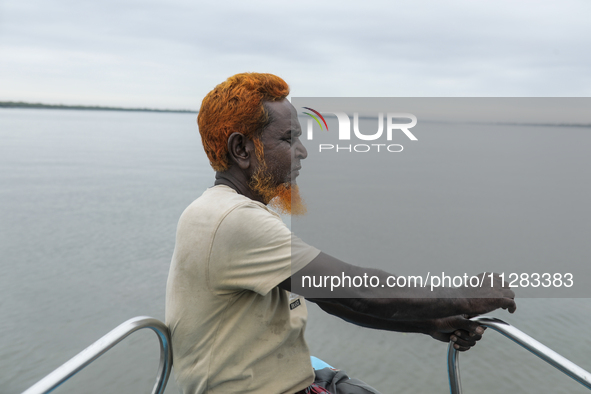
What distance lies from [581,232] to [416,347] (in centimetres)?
563

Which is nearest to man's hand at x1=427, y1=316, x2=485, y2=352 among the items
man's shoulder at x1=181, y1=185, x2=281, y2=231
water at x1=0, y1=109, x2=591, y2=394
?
man's shoulder at x1=181, y1=185, x2=281, y2=231

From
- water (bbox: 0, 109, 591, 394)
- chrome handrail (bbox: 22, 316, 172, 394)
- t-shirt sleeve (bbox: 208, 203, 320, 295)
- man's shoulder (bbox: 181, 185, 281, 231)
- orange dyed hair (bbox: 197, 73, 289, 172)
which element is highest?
orange dyed hair (bbox: 197, 73, 289, 172)

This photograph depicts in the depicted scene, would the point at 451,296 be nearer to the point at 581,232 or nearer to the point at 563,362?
the point at 563,362

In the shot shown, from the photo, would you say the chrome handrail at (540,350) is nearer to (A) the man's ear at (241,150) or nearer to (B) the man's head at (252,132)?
(B) the man's head at (252,132)

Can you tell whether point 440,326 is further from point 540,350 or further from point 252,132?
point 252,132

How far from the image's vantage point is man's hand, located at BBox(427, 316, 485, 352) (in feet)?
5.47

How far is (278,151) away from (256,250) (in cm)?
51

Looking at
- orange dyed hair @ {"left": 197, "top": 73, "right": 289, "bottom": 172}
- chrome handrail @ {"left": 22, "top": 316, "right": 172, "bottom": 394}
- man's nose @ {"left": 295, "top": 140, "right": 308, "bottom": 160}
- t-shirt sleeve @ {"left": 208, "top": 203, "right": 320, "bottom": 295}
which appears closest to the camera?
chrome handrail @ {"left": 22, "top": 316, "right": 172, "bottom": 394}

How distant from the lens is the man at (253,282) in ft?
4.31

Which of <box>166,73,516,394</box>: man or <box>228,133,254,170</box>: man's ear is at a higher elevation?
<box>228,133,254,170</box>: man's ear

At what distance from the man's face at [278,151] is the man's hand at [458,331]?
31.2 inches

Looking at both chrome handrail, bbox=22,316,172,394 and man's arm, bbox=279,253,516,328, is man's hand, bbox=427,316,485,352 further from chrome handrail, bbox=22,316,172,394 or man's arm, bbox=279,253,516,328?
chrome handrail, bbox=22,316,172,394

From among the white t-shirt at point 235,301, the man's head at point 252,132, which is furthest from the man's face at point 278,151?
the white t-shirt at point 235,301

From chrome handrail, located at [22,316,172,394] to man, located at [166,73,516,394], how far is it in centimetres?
4
